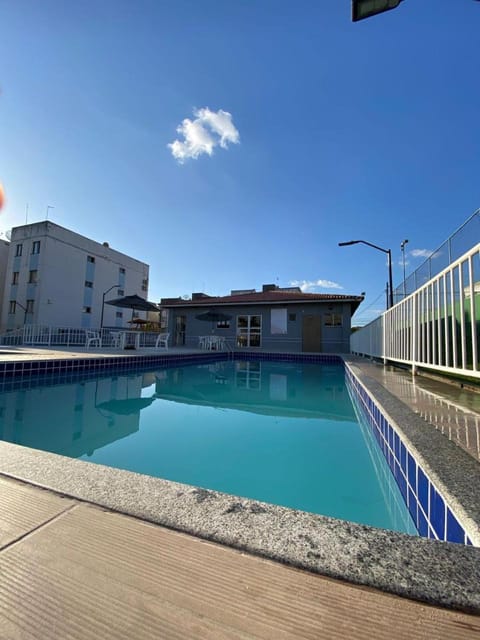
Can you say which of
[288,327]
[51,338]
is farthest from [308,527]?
[51,338]

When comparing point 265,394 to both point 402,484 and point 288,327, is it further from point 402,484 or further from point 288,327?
point 288,327

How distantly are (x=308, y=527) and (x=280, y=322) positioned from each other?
14.1 meters

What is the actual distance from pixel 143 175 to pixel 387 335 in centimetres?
923

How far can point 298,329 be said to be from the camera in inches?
571

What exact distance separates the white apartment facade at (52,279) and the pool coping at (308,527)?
71.5ft

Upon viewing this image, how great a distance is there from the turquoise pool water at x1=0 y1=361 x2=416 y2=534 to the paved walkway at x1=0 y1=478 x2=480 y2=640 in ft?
3.60

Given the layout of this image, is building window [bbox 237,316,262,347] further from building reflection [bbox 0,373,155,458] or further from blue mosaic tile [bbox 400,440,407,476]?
blue mosaic tile [bbox 400,440,407,476]

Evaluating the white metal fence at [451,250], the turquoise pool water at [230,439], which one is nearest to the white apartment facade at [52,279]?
the turquoise pool water at [230,439]

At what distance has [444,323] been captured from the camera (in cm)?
355

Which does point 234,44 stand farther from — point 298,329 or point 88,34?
point 298,329

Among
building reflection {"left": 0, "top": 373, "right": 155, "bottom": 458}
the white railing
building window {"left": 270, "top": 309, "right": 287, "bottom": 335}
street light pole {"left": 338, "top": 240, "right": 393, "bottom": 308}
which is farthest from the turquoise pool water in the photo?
building window {"left": 270, "top": 309, "right": 287, "bottom": 335}

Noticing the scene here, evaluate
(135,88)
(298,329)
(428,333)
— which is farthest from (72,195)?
(428,333)

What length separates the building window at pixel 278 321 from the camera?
48.7 feet

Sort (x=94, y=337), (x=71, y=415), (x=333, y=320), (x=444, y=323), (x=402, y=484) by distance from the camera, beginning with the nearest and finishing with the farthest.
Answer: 1. (x=402, y=484)
2. (x=444, y=323)
3. (x=71, y=415)
4. (x=94, y=337)
5. (x=333, y=320)
